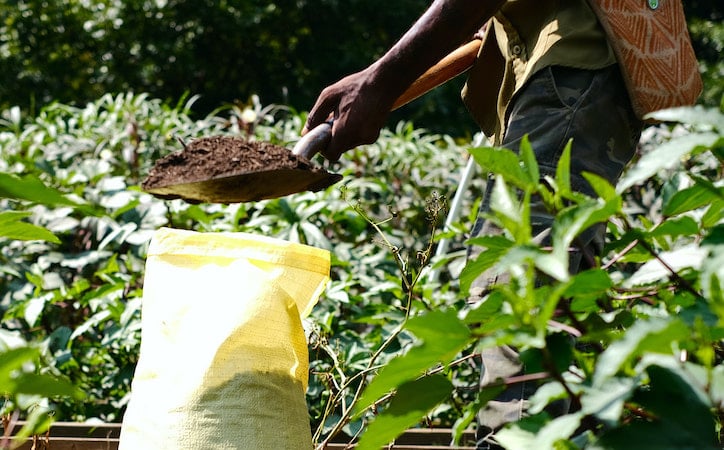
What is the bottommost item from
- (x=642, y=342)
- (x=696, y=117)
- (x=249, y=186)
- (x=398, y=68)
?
(x=249, y=186)

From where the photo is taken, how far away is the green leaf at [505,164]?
38.6 inches

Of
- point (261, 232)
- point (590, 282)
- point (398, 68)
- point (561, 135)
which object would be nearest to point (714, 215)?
point (590, 282)

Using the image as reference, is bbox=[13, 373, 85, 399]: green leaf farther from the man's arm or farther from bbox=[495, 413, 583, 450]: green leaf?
the man's arm

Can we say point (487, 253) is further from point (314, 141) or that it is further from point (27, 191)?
point (314, 141)

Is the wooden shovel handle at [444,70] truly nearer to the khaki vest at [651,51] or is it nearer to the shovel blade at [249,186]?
the khaki vest at [651,51]

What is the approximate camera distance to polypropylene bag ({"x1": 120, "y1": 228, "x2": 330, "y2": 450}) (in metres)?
1.78

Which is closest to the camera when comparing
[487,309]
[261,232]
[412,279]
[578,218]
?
[578,218]

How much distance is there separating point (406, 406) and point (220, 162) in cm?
103

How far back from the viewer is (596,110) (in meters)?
1.99

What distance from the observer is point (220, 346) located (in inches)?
70.2

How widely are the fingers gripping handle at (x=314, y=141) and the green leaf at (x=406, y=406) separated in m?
1.08

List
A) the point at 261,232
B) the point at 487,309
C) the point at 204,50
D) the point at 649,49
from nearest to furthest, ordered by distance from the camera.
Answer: the point at 487,309
the point at 649,49
the point at 261,232
the point at 204,50

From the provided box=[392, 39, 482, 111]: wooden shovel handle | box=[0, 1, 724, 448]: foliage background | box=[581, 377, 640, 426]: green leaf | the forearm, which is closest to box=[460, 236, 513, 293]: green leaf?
box=[0, 1, 724, 448]: foliage background

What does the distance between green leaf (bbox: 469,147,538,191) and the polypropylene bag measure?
92 centimetres
